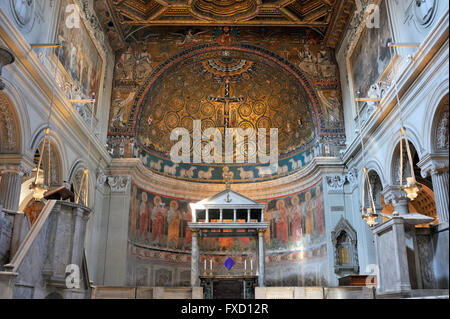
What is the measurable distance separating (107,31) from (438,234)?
15.1m

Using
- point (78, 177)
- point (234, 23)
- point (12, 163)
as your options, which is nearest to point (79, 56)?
point (78, 177)

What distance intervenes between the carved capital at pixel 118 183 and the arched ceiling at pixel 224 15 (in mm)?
6097

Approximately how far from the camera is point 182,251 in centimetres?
2003

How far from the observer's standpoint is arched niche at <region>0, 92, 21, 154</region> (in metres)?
10.5

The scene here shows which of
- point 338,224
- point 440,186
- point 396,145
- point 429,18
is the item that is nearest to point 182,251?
point 338,224

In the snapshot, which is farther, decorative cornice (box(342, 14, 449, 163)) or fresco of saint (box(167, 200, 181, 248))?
fresco of saint (box(167, 200, 181, 248))

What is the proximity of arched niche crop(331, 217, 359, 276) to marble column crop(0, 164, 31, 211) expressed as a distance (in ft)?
38.2

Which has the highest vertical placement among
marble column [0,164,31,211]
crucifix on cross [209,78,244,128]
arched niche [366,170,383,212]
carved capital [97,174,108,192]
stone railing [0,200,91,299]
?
crucifix on cross [209,78,244,128]

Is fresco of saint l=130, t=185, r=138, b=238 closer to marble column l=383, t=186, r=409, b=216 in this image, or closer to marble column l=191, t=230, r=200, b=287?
marble column l=191, t=230, r=200, b=287

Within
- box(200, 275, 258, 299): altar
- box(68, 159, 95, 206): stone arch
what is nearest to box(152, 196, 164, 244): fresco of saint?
box(68, 159, 95, 206): stone arch

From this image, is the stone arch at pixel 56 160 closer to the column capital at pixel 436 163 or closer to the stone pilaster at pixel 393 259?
the stone pilaster at pixel 393 259

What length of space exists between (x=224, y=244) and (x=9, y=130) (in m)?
12.5

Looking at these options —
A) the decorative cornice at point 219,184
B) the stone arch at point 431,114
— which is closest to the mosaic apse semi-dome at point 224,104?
the decorative cornice at point 219,184
